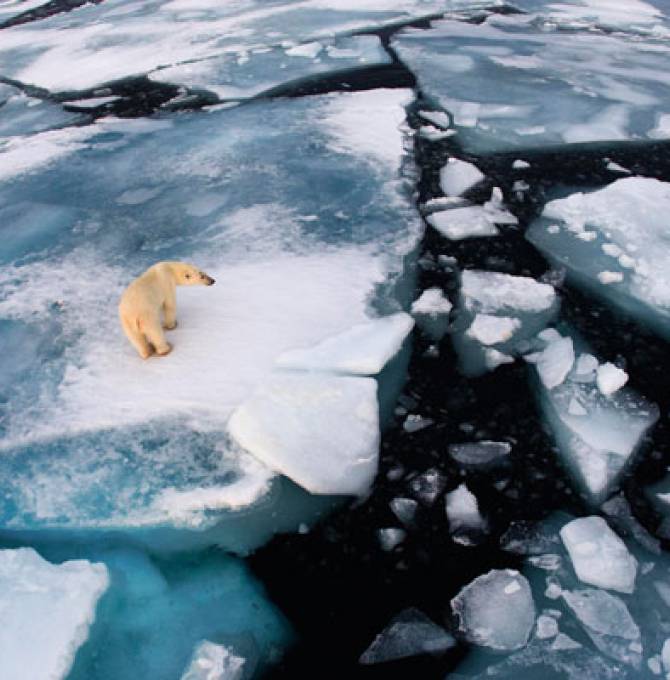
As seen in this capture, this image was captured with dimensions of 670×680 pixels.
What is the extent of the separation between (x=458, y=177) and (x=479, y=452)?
1.64 metres

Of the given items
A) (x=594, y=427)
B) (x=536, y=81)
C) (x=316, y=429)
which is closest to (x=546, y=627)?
(x=594, y=427)

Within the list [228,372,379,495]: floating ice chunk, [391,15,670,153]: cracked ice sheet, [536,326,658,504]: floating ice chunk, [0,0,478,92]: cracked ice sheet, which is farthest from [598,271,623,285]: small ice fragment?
[0,0,478,92]: cracked ice sheet

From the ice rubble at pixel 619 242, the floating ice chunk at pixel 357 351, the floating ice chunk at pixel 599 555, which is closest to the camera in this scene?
the floating ice chunk at pixel 599 555

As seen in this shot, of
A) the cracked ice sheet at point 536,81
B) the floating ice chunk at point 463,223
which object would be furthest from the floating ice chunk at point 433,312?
→ the cracked ice sheet at point 536,81

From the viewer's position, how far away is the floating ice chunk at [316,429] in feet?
4.92

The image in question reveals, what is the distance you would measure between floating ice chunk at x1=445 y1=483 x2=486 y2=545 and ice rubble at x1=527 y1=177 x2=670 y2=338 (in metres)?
0.98

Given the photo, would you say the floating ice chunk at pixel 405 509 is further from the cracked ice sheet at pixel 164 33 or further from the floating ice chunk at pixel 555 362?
the cracked ice sheet at pixel 164 33

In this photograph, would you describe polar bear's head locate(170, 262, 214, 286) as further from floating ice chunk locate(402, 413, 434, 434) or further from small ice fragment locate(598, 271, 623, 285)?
small ice fragment locate(598, 271, 623, 285)

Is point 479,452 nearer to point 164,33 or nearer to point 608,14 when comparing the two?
point 164,33

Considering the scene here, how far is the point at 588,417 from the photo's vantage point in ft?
5.38

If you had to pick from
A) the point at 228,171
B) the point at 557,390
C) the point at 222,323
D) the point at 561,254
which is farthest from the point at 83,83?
the point at 557,390

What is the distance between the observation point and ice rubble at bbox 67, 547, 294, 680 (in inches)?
47.5

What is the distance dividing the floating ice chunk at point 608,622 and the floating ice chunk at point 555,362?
2.10 ft

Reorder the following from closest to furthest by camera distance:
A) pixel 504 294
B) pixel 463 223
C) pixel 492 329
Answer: pixel 492 329 < pixel 504 294 < pixel 463 223
